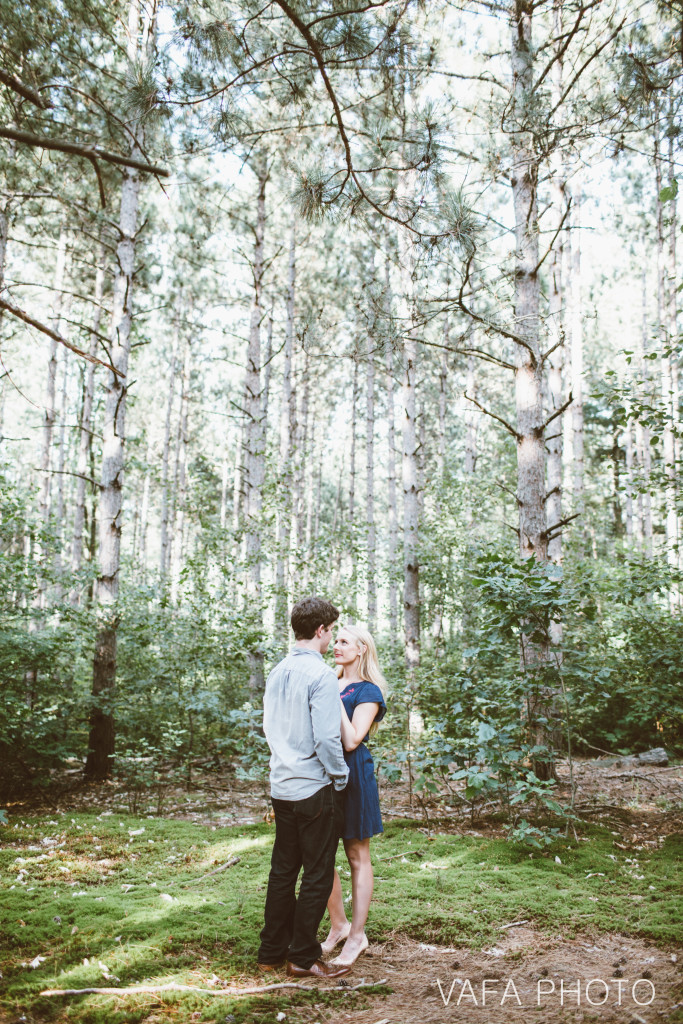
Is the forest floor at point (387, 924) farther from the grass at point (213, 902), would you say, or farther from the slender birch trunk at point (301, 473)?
the slender birch trunk at point (301, 473)

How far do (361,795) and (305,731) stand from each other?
48 centimetres

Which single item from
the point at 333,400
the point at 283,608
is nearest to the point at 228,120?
the point at 283,608

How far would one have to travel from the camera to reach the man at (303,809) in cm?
261

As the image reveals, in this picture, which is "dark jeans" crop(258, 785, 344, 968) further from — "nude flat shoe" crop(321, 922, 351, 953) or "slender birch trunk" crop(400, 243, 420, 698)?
"slender birch trunk" crop(400, 243, 420, 698)

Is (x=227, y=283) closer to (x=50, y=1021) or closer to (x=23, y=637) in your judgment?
(x=23, y=637)

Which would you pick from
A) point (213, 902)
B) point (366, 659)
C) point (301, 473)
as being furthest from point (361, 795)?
point (301, 473)

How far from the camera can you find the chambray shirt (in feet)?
8.60

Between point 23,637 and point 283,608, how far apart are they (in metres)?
5.11

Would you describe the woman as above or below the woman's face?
below

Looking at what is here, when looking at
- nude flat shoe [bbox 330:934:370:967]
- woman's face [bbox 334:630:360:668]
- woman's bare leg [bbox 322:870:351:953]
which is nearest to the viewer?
nude flat shoe [bbox 330:934:370:967]

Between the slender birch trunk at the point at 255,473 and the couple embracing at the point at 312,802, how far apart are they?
5092mm

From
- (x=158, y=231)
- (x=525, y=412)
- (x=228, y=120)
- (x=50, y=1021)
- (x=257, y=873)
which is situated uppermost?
(x=158, y=231)

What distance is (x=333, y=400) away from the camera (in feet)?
79.8

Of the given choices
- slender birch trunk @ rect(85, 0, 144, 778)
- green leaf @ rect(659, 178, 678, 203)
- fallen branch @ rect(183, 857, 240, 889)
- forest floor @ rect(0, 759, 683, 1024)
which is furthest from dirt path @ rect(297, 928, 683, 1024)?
slender birch trunk @ rect(85, 0, 144, 778)
